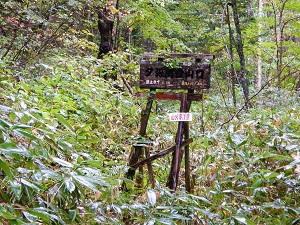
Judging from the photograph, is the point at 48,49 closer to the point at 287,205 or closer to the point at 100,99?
the point at 100,99

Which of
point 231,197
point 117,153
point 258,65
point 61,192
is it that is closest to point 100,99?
point 117,153

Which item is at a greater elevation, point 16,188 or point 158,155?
point 16,188

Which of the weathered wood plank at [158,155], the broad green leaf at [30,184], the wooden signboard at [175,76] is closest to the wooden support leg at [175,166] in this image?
the weathered wood plank at [158,155]

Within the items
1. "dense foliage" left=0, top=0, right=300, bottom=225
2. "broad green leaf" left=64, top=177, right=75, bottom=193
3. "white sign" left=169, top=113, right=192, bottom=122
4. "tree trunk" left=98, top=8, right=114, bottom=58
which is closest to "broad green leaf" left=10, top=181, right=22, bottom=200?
"dense foliage" left=0, top=0, right=300, bottom=225

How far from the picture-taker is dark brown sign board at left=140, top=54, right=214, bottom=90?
13.1 feet

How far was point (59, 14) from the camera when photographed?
728 centimetres

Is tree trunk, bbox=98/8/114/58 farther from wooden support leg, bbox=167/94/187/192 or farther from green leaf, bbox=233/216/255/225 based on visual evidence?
green leaf, bbox=233/216/255/225

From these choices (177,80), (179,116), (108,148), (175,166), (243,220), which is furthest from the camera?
(108,148)

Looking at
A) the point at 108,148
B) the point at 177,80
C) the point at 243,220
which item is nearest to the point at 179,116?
the point at 177,80

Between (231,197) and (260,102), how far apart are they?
476 cm

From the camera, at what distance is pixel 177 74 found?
Result: 4.02 m

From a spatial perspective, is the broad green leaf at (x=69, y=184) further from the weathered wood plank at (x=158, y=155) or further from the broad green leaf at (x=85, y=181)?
the weathered wood plank at (x=158, y=155)

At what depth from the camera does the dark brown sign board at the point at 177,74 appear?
157 inches

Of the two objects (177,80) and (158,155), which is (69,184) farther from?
(177,80)
